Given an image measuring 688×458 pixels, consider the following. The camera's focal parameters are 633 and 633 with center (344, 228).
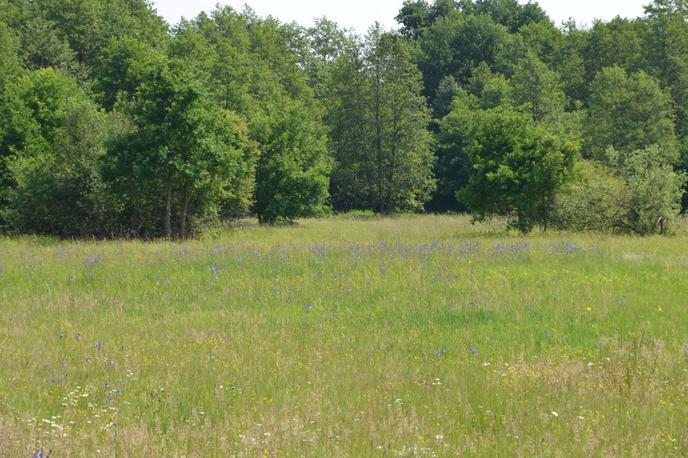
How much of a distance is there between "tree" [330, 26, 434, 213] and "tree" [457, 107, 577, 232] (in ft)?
86.9

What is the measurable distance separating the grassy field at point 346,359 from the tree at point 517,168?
13274mm

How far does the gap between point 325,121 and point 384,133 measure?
27.2 feet

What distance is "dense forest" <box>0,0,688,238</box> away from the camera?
90.0ft

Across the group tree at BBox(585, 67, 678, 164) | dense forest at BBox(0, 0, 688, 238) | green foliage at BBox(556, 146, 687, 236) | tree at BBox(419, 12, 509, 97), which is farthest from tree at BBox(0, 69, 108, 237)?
tree at BBox(419, 12, 509, 97)

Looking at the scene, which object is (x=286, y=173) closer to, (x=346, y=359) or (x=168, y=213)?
(x=168, y=213)

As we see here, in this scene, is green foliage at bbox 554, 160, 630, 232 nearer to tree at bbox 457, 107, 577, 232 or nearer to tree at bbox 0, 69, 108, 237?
tree at bbox 457, 107, 577, 232

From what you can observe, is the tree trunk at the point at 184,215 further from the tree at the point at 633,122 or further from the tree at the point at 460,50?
the tree at the point at 460,50

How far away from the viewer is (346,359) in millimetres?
7781

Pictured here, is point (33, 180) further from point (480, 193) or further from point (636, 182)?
point (636, 182)

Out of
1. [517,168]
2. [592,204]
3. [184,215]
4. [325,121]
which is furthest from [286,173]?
[325,121]

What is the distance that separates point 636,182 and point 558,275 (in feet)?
54.4

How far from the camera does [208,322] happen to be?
9.93 meters

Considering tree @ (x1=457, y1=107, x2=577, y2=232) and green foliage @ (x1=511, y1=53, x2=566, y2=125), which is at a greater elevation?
green foliage @ (x1=511, y1=53, x2=566, y2=125)

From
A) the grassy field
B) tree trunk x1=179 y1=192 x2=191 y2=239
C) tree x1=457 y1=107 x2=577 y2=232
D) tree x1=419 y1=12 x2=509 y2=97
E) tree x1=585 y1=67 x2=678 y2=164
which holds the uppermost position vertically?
tree x1=419 y1=12 x2=509 y2=97
